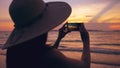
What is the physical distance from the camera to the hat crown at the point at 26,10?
1.38m

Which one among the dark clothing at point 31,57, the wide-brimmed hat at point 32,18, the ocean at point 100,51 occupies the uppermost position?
the wide-brimmed hat at point 32,18

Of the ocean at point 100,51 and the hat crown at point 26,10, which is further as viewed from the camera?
the ocean at point 100,51

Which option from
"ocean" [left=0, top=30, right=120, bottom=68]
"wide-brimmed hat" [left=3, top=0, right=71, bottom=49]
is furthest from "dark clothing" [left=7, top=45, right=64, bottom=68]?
"ocean" [left=0, top=30, right=120, bottom=68]

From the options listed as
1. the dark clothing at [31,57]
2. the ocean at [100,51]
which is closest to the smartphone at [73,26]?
the ocean at [100,51]

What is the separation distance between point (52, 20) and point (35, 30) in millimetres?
129

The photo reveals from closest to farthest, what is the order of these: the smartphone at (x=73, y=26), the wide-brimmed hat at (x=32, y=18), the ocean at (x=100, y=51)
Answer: the wide-brimmed hat at (x=32, y=18)
the smartphone at (x=73, y=26)
the ocean at (x=100, y=51)

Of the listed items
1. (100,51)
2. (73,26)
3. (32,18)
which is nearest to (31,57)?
(32,18)

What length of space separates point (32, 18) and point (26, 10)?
0.06m

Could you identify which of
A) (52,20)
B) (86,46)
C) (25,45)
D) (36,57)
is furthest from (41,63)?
(86,46)

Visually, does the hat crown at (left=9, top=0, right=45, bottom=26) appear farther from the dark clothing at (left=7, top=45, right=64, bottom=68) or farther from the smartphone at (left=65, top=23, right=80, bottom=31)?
the smartphone at (left=65, top=23, right=80, bottom=31)

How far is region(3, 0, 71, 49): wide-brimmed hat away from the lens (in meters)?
1.35

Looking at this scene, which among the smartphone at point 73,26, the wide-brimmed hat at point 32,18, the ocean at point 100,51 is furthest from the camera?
the ocean at point 100,51

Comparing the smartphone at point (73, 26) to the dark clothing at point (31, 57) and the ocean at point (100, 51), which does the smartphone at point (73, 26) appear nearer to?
the ocean at point (100, 51)

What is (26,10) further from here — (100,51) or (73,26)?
(100,51)
